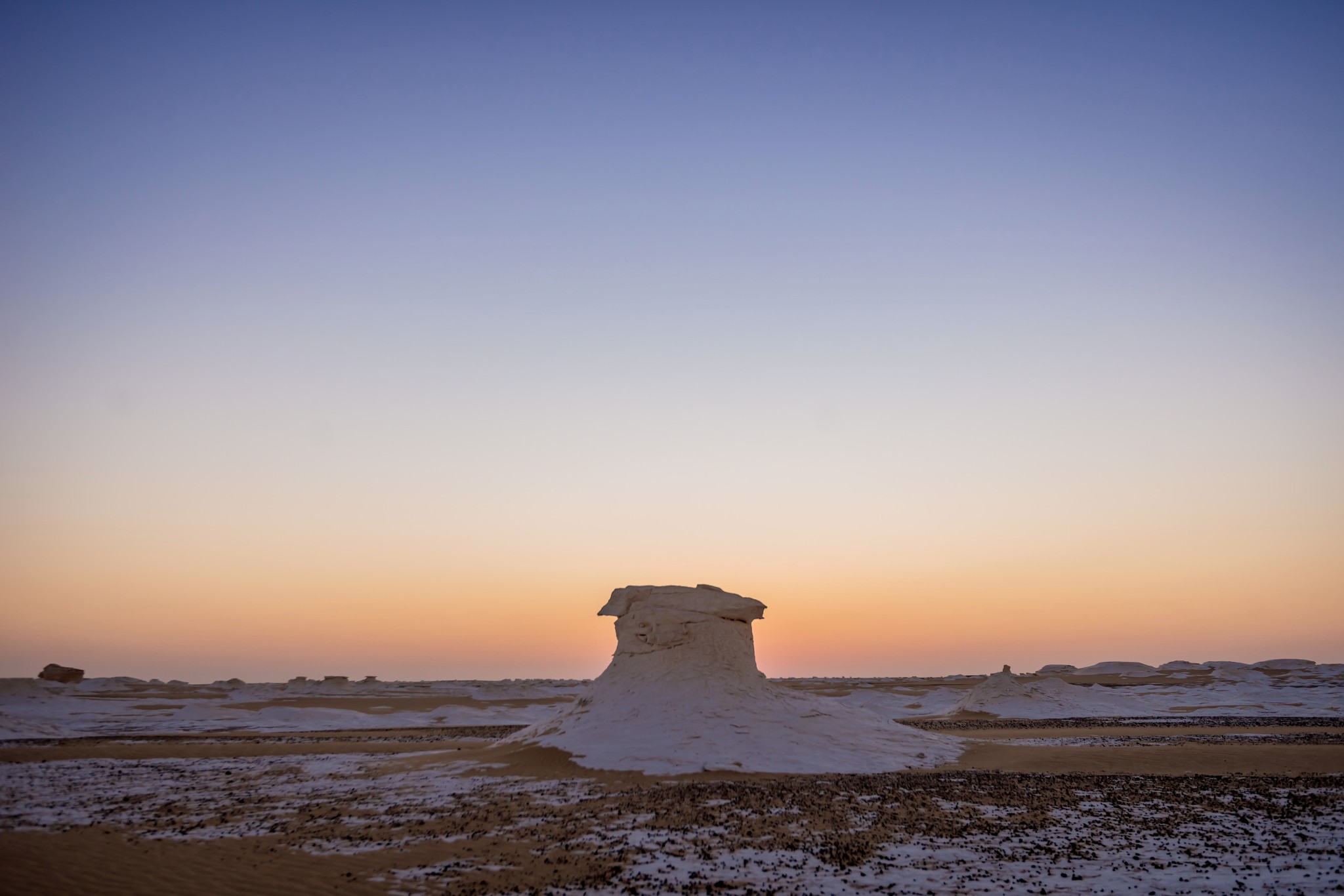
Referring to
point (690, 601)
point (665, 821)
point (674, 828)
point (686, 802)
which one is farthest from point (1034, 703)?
point (674, 828)

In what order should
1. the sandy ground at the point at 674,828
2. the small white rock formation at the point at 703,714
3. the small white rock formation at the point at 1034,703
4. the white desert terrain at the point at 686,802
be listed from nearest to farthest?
the sandy ground at the point at 674,828 → the white desert terrain at the point at 686,802 → the small white rock formation at the point at 703,714 → the small white rock formation at the point at 1034,703

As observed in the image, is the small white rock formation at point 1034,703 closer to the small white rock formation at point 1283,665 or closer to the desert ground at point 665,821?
the desert ground at point 665,821

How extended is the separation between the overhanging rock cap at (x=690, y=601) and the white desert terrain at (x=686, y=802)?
0.31 feet

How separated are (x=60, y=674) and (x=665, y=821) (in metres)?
108

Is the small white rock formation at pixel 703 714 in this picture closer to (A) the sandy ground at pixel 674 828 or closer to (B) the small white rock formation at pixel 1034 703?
(A) the sandy ground at pixel 674 828

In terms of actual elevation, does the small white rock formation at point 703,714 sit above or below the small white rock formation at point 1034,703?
above

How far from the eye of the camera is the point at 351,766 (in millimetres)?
25984

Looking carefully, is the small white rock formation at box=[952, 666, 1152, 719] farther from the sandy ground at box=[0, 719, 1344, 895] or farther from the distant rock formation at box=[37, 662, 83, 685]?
the distant rock formation at box=[37, 662, 83, 685]

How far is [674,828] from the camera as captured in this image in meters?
14.7

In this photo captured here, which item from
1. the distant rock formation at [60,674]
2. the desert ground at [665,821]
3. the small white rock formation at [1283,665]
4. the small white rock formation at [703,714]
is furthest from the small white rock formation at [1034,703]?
the distant rock formation at [60,674]

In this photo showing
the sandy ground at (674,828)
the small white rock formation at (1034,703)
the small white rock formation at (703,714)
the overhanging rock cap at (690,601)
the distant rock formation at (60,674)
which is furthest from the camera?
the distant rock formation at (60,674)

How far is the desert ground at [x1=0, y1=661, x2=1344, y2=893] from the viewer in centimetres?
1149

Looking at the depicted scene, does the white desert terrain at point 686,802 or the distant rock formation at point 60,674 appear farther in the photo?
the distant rock formation at point 60,674

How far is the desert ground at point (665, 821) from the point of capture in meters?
11.5
